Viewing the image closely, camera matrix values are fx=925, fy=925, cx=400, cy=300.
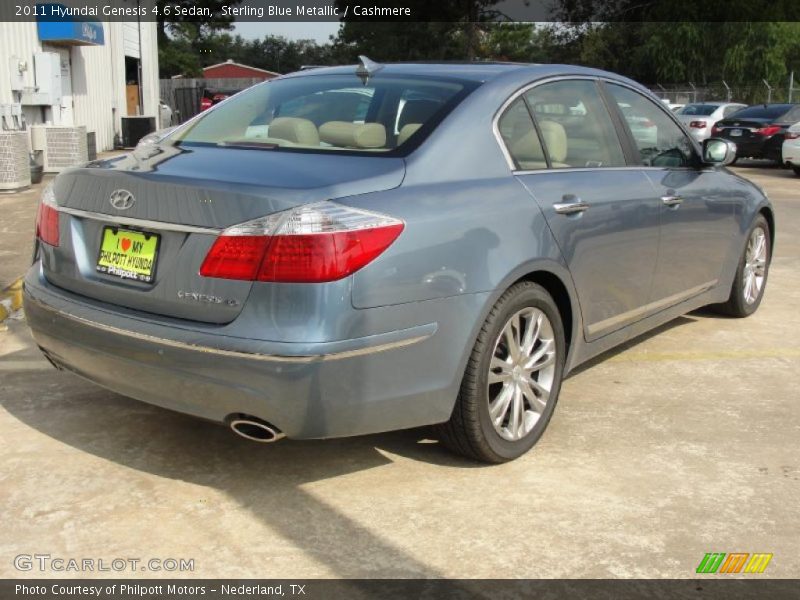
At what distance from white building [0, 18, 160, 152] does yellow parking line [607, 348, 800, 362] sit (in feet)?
43.5

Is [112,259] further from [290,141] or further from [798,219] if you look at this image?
[798,219]

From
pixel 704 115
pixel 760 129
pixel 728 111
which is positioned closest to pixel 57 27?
pixel 760 129

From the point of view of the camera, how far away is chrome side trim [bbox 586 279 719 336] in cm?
438

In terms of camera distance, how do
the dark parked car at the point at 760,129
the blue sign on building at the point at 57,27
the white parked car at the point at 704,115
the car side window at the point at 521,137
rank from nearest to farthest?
the car side window at the point at 521,137
the blue sign on building at the point at 57,27
the dark parked car at the point at 760,129
the white parked car at the point at 704,115

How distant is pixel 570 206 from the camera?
4.00 metres

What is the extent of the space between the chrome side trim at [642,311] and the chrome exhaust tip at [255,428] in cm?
170

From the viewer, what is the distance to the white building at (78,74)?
16.3 m

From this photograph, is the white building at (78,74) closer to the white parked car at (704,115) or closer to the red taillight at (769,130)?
the white parked car at (704,115)

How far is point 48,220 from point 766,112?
19.9 metres

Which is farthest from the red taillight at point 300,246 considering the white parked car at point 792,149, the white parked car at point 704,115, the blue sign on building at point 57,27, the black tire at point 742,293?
the white parked car at point 704,115

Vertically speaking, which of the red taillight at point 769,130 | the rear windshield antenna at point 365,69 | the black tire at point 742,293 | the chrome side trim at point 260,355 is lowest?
the black tire at point 742,293

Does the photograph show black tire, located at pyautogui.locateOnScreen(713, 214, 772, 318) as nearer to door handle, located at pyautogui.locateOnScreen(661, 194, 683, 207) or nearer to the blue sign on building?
door handle, located at pyautogui.locateOnScreen(661, 194, 683, 207)

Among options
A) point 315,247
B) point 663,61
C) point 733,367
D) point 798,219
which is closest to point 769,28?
point 663,61

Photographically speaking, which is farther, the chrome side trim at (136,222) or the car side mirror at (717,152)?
the car side mirror at (717,152)
